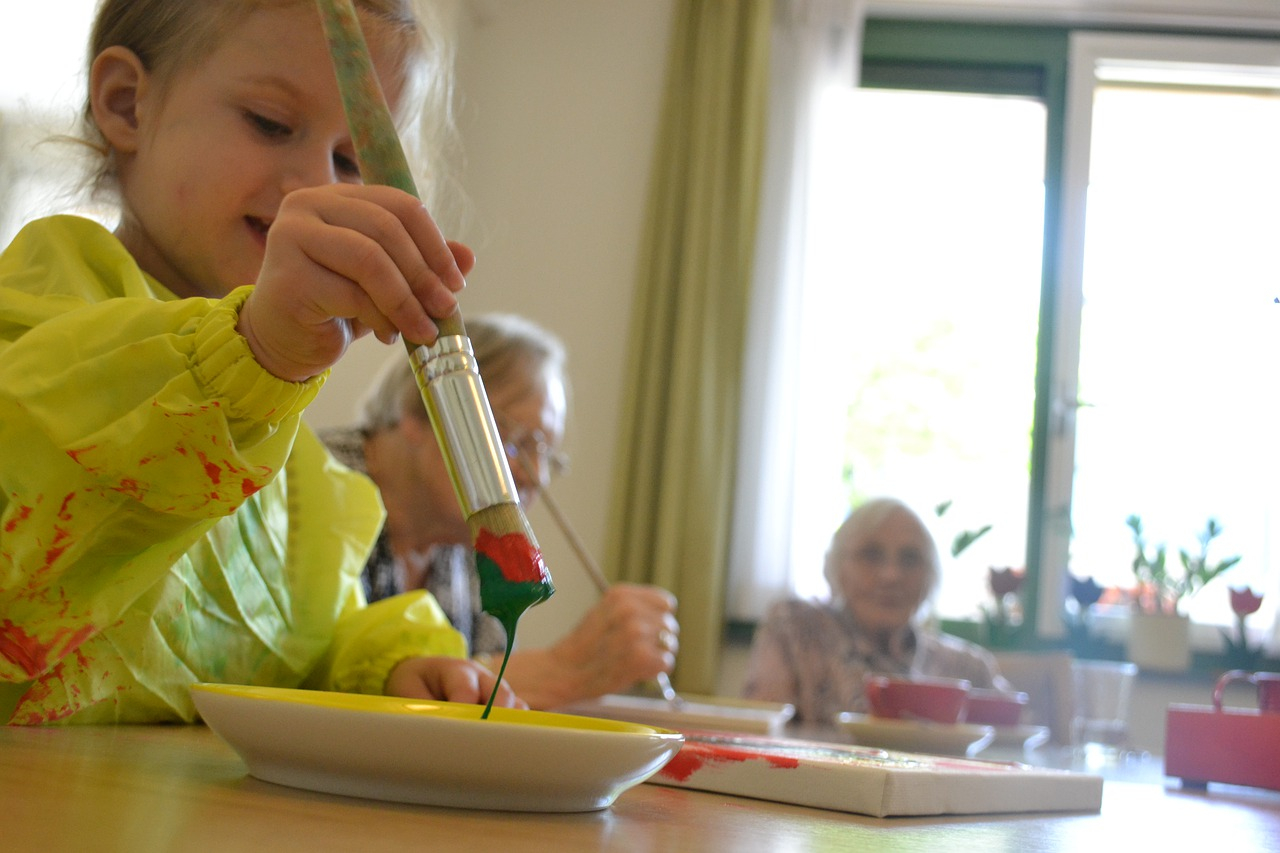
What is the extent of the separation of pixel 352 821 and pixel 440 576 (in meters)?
1.74

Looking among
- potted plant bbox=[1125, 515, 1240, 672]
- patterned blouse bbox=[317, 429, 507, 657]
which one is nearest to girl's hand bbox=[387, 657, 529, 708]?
patterned blouse bbox=[317, 429, 507, 657]

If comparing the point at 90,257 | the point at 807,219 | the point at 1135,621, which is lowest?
the point at 1135,621

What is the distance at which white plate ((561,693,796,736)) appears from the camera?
50.9 inches

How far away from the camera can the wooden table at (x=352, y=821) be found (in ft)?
1.15

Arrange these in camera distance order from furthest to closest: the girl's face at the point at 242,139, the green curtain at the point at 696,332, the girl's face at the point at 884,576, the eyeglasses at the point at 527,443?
the green curtain at the point at 696,332 < the girl's face at the point at 884,576 < the eyeglasses at the point at 527,443 < the girl's face at the point at 242,139

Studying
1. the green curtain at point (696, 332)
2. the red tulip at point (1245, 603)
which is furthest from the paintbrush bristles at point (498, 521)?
the green curtain at point (696, 332)

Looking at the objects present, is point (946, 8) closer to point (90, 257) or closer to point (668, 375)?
point (668, 375)

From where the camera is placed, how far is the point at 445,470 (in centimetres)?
186

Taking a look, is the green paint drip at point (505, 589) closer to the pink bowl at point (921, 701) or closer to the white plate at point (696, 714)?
the white plate at point (696, 714)

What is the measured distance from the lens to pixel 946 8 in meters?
3.65

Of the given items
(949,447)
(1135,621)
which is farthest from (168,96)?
(949,447)

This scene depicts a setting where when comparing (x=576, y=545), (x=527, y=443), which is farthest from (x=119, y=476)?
(x=527, y=443)

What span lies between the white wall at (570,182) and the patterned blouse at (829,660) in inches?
35.9

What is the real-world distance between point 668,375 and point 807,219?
60 centimetres
